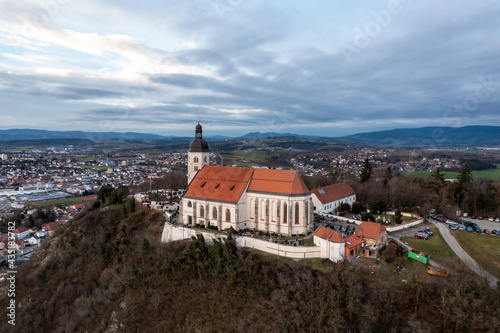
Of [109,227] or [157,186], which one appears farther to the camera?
[157,186]

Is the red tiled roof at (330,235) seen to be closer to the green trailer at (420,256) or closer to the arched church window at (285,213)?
the arched church window at (285,213)

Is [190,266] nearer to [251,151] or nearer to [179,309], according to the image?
[179,309]

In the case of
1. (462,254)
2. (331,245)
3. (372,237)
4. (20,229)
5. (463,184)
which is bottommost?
(20,229)

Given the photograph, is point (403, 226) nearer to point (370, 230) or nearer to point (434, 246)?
point (434, 246)

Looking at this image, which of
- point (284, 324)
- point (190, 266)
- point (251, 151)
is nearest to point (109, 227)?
point (190, 266)

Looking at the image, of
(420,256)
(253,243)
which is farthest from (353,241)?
(253,243)
